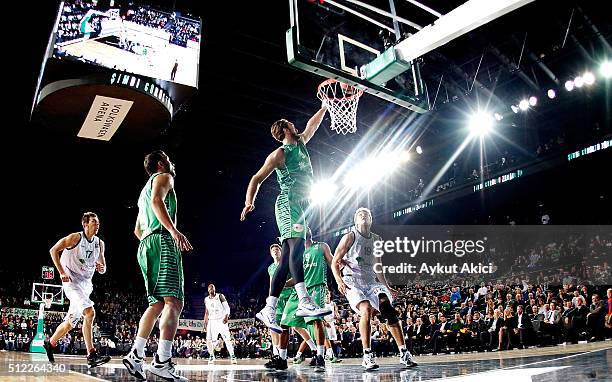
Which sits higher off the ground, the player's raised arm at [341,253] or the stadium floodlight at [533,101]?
the stadium floodlight at [533,101]

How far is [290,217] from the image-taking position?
464 centimetres

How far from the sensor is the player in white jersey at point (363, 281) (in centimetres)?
511

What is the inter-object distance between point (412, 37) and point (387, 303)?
10.6 ft

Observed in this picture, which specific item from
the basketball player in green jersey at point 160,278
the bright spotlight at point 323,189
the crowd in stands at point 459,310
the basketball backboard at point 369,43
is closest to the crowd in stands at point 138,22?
the basketball backboard at point 369,43

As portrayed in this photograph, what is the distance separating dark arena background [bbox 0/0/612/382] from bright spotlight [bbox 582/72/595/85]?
0.05 meters

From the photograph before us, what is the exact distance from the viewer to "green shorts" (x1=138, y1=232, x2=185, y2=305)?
371 centimetres

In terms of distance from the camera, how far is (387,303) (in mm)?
5188

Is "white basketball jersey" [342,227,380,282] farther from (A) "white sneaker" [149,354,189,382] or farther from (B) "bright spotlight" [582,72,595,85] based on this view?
(B) "bright spotlight" [582,72,595,85]

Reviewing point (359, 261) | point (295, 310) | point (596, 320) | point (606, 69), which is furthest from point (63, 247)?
point (606, 69)

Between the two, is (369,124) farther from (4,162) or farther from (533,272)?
(4,162)

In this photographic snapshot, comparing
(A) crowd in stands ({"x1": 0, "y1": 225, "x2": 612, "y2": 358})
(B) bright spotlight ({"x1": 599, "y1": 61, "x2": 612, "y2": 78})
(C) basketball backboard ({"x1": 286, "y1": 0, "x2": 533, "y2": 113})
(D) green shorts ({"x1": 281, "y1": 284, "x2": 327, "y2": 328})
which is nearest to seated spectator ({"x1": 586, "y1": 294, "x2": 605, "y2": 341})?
(A) crowd in stands ({"x1": 0, "y1": 225, "x2": 612, "y2": 358})

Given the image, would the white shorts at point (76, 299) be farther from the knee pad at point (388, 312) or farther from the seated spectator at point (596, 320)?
the seated spectator at point (596, 320)

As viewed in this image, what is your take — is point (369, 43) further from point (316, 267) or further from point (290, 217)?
point (290, 217)

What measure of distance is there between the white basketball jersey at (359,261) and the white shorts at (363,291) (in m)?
0.06
